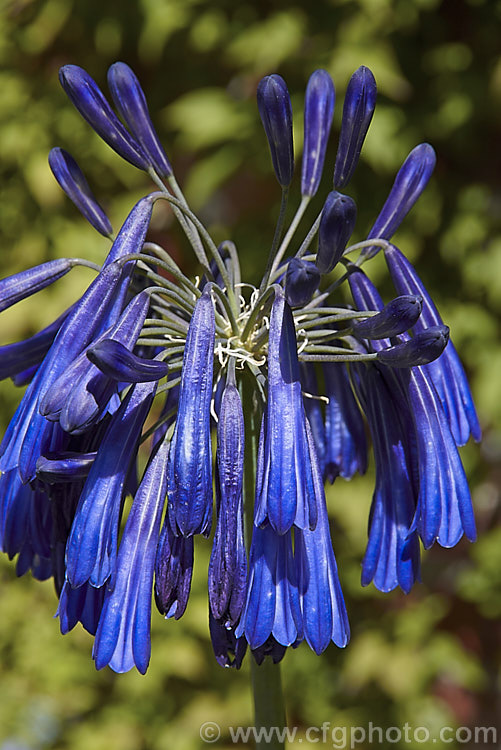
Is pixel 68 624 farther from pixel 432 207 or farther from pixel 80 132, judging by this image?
pixel 80 132

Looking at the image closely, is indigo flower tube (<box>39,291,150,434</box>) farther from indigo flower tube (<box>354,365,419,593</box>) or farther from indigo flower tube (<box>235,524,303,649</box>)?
indigo flower tube (<box>354,365,419,593</box>)

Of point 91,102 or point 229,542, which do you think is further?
point 91,102

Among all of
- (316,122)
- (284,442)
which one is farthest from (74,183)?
(284,442)

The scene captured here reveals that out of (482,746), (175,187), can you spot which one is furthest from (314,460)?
(482,746)

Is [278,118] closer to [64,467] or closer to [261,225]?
[64,467]

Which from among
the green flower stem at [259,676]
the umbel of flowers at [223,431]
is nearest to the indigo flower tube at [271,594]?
the umbel of flowers at [223,431]

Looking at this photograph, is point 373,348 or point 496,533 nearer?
point 373,348
